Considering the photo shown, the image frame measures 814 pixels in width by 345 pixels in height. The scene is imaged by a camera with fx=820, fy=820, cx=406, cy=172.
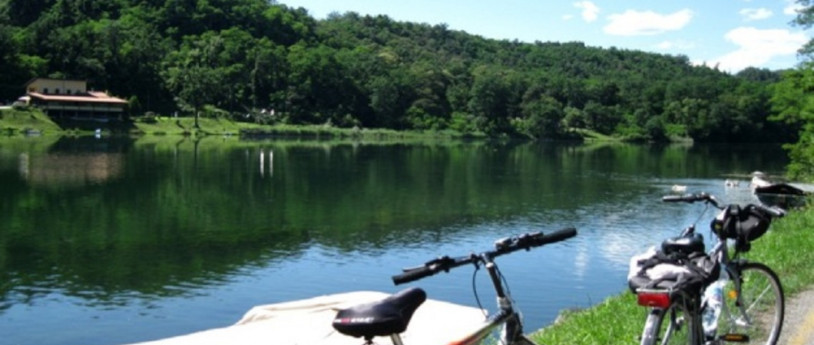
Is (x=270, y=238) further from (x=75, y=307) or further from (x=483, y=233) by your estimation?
(x=75, y=307)

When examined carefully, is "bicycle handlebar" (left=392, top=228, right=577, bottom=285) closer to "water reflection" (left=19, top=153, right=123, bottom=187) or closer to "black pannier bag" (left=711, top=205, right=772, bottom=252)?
"black pannier bag" (left=711, top=205, right=772, bottom=252)

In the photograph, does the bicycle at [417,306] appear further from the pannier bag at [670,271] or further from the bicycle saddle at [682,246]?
the bicycle saddle at [682,246]

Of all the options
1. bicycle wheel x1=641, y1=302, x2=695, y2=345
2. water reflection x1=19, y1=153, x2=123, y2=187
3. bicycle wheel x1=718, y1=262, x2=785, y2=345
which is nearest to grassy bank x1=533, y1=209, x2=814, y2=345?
bicycle wheel x1=718, y1=262, x2=785, y2=345

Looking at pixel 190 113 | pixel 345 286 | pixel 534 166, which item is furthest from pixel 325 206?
pixel 190 113

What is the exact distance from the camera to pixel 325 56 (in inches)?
5069

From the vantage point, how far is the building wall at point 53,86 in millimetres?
98000

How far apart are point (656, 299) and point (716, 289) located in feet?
4.46

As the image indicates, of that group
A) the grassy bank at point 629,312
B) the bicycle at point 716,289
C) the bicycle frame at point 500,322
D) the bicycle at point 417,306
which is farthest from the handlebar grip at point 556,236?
the grassy bank at point 629,312

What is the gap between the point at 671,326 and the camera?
15.4 ft

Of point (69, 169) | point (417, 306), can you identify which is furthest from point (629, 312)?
point (69, 169)

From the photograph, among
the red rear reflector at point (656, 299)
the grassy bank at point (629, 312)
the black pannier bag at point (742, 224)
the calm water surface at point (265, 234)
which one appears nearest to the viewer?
the red rear reflector at point (656, 299)

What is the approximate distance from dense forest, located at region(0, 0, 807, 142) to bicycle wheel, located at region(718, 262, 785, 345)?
103 meters

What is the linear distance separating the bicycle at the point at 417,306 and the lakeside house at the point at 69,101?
99411mm

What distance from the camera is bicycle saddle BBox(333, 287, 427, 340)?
11.1 ft
